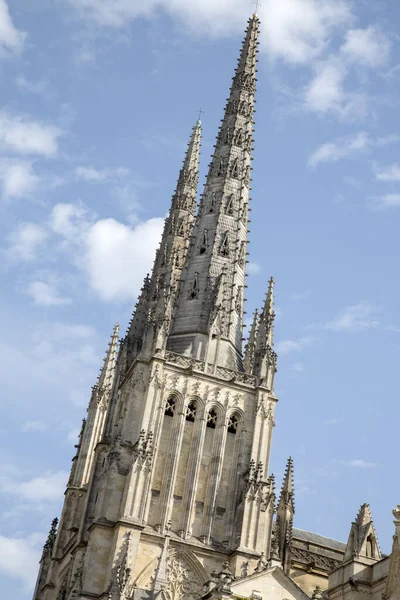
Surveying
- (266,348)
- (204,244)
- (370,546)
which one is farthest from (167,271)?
(370,546)

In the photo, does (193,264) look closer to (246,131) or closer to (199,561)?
(246,131)

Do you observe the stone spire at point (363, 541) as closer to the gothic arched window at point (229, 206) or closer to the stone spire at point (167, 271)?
the stone spire at point (167, 271)

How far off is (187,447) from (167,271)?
1342 cm

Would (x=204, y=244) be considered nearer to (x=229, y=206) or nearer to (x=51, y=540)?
(x=229, y=206)

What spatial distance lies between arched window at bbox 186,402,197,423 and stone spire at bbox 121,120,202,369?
9.30 ft

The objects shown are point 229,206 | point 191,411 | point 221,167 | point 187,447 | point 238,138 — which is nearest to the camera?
point 187,447

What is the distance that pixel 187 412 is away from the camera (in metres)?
49.0

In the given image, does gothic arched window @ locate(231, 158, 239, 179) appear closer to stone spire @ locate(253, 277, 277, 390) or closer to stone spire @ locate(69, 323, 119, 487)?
stone spire @ locate(253, 277, 277, 390)

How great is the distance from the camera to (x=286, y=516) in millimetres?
51125

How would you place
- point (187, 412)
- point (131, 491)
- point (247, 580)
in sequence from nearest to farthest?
point (247, 580), point (131, 491), point (187, 412)

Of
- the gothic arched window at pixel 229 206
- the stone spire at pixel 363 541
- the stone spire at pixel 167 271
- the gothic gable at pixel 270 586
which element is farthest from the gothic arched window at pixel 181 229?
the stone spire at pixel 363 541

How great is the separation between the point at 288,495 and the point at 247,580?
49.7ft

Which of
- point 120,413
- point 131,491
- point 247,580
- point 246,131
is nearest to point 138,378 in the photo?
point 120,413

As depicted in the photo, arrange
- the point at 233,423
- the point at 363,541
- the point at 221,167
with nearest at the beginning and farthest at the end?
the point at 363,541 < the point at 233,423 < the point at 221,167
